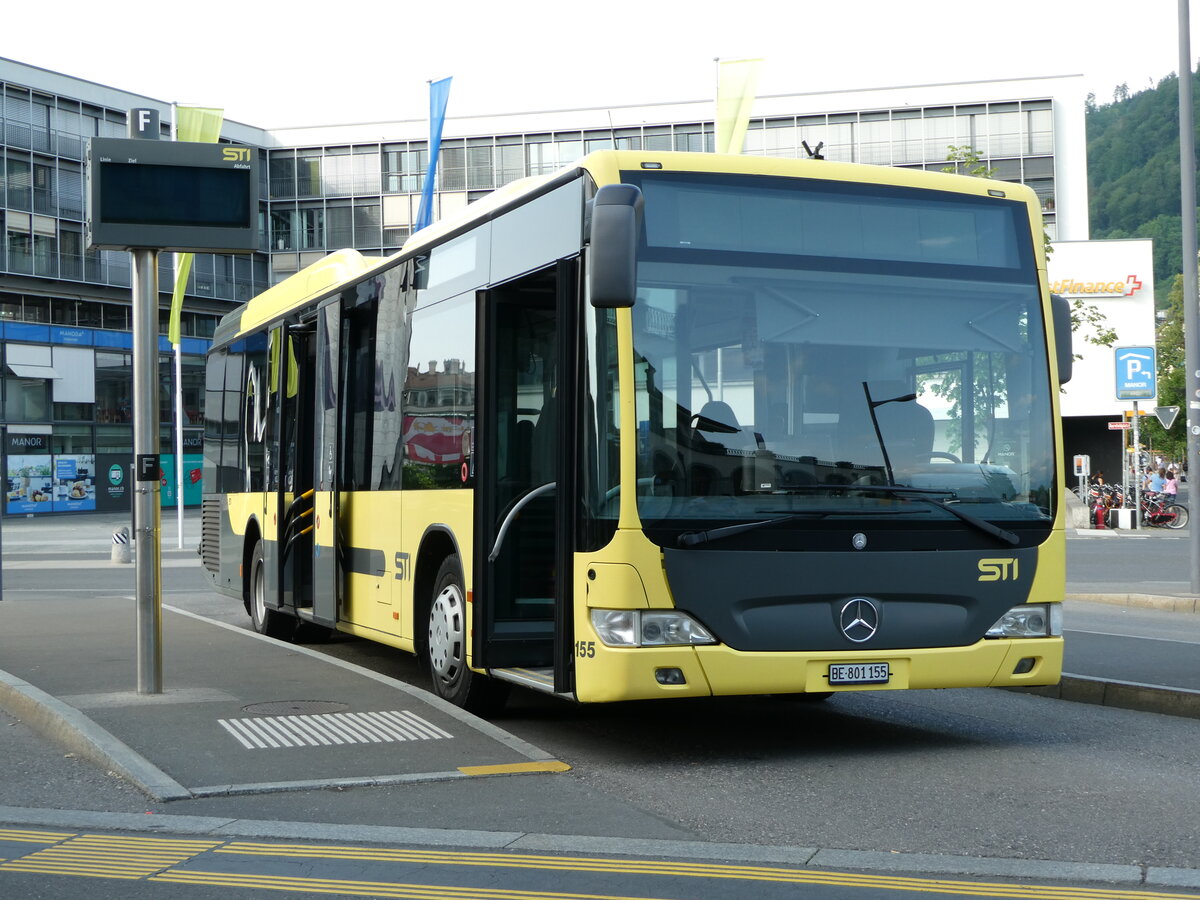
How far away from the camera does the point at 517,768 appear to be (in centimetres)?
737

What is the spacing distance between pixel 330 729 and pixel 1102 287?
50.6 meters

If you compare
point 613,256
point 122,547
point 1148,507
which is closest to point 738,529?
point 613,256

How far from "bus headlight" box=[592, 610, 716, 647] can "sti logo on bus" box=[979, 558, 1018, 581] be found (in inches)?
62.1

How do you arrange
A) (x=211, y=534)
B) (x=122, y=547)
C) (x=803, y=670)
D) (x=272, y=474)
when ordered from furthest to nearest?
(x=122, y=547), (x=211, y=534), (x=272, y=474), (x=803, y=670)

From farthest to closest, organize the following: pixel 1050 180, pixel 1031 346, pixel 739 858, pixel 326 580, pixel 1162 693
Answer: pixel 1050 180 → pixel 326 580 → pixel 1162 693 → pixel 1031 346 → pixel 739 858

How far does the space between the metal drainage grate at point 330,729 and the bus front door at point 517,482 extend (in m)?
0.55

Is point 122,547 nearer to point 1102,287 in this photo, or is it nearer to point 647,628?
point 647,628

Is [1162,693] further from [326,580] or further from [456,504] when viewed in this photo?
[326,580]

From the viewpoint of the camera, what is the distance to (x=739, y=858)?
574cm

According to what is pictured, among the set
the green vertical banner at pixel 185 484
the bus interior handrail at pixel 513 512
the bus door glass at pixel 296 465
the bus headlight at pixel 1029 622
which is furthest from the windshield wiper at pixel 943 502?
the green vertical banner at pixel 185 484

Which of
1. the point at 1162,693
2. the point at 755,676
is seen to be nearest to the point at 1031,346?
the point at 755,676

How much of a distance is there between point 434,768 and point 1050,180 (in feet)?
186

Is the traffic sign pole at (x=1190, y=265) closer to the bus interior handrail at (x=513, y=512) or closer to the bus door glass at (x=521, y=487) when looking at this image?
the bus door glass at (x=521, y=487)

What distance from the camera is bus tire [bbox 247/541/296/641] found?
1430 centimetres
